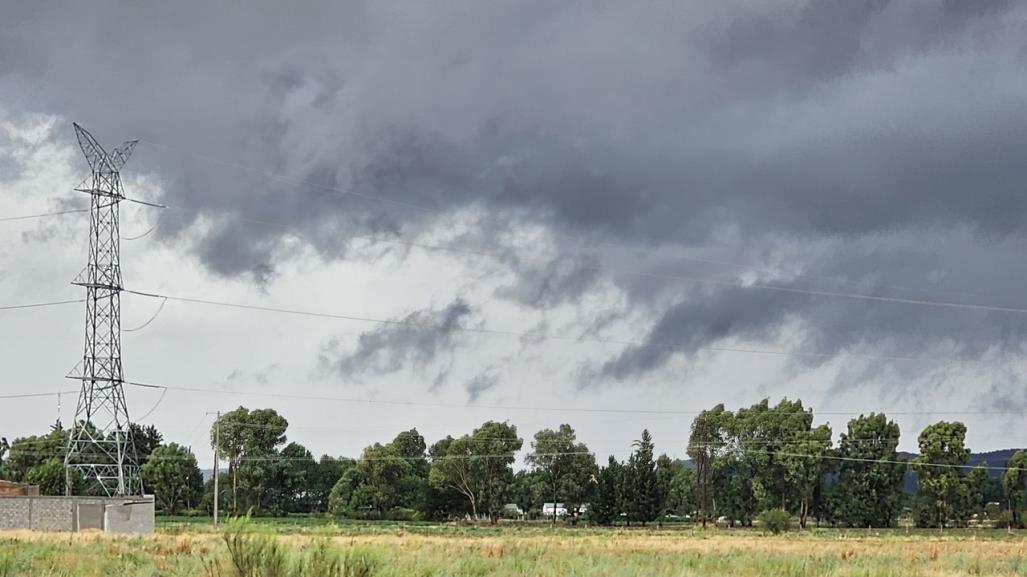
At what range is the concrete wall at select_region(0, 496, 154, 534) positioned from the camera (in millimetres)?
60016

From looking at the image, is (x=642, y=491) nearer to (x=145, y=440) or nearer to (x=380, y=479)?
(x=380, y=479)

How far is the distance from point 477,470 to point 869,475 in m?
37.2

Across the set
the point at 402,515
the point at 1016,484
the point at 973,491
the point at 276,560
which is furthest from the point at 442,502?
the point at 276,560

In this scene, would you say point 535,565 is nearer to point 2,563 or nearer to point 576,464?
point 2,563

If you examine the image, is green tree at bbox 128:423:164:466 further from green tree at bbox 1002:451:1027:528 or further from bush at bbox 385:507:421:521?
green tree at bbox 1002:451:1027:528

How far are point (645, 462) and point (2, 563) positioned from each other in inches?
3582

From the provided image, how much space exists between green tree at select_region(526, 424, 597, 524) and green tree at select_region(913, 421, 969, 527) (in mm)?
30447

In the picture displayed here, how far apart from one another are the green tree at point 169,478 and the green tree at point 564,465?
3504 centimetres

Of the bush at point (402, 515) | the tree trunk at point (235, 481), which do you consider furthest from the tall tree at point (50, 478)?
the bush at point (402, 515)

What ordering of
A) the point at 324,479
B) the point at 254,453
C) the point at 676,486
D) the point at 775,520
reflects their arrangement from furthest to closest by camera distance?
the point at 324,479 < the point at 676,486 < the point at 254,453 < the point at 775,520

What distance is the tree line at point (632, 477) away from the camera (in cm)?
10269

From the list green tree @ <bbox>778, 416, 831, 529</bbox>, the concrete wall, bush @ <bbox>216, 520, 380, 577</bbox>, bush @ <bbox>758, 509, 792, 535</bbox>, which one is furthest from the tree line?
bush @ <bbox>216, 520, 380, 577</bbox>

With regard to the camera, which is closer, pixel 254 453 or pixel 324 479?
pixel 254 453

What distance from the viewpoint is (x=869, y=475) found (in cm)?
10250
